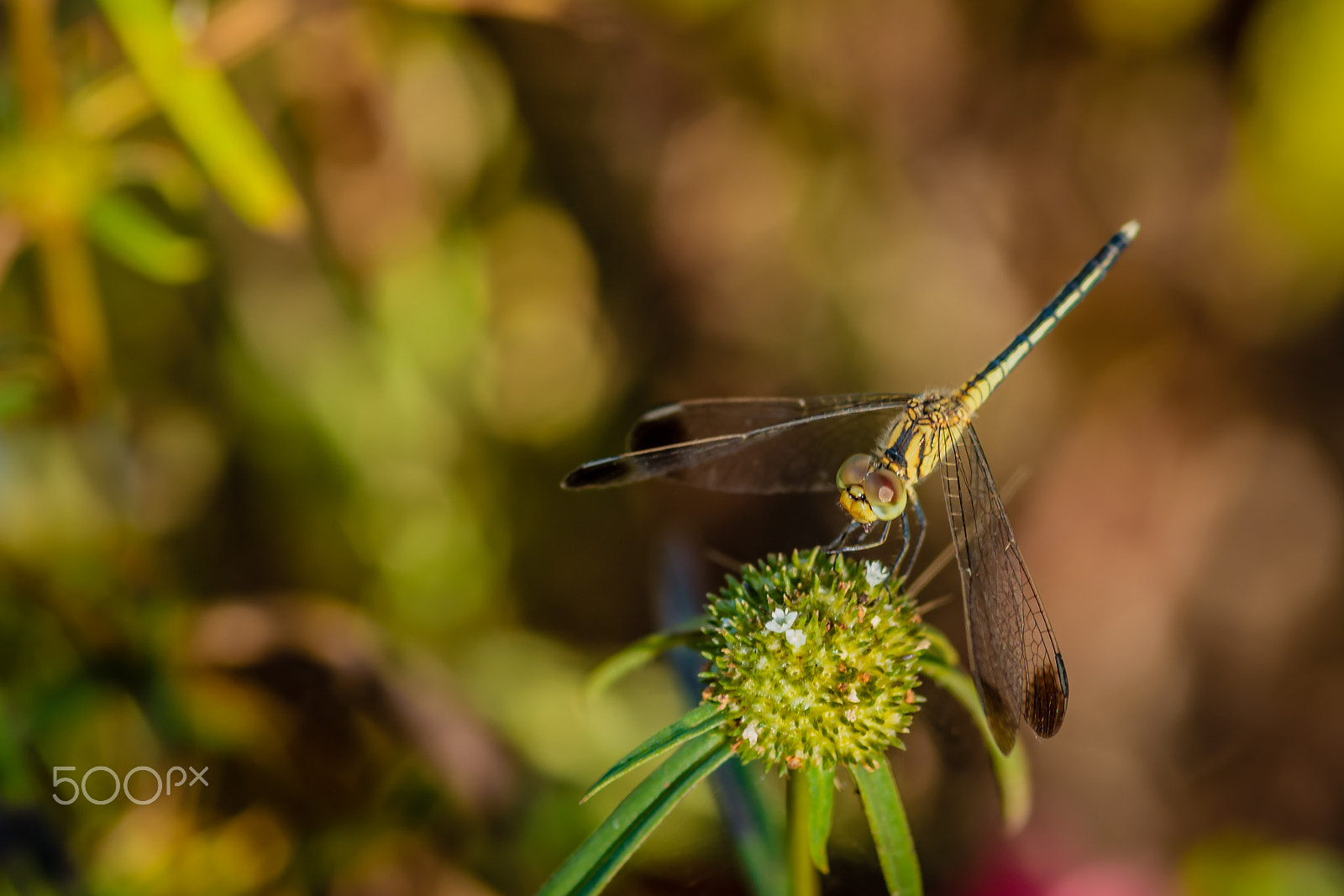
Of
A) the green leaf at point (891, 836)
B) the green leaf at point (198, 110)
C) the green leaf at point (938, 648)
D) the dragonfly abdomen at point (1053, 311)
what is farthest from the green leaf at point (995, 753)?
the green leaf at point (198, 110)

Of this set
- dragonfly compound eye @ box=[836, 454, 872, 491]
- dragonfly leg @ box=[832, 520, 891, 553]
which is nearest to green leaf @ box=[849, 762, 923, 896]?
dragonfly leg @ box=[832, 520, 891, 553]

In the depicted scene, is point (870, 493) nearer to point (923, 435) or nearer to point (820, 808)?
point (923, 435)

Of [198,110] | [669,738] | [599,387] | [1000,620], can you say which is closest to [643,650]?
[669,738]

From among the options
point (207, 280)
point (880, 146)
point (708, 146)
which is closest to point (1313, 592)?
point (880, 146)

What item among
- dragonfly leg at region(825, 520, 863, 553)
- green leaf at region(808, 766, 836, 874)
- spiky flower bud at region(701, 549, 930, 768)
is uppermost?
dragonfly leg at region(825, 520, 863, 553)

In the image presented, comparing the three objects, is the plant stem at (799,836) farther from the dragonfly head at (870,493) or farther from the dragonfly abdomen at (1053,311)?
the dragonfly abdomen at (1053,311)

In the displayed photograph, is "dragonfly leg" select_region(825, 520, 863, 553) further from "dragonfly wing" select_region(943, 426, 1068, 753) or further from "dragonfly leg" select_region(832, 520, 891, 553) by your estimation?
"dragonfly wing" select_region(943, 426, 1068, 753)
